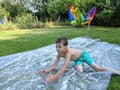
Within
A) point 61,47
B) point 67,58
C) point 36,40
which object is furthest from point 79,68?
point 36,40

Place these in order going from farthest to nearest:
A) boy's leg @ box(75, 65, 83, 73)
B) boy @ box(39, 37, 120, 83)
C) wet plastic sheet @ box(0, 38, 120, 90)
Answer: boy's leg @ box(75, 65, 83, 73) → boy @ box(39, 37, 120, 83) → wet plastic sheet @ box(0, 38, 120, 90)

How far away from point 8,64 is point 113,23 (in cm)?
1351

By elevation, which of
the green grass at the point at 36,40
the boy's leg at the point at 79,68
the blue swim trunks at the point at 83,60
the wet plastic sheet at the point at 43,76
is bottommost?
the green grass at the point at 36,40

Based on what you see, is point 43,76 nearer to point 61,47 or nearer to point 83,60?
point 61,47

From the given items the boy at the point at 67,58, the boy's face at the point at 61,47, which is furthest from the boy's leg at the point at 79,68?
the boy's face at the point at 61,47

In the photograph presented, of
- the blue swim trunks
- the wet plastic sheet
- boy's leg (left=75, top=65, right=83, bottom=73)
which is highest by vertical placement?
the blue swim trunks

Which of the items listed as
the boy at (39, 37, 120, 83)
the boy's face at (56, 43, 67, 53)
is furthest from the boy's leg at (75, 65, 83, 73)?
the boy's face at (56, 43, 67, 53)

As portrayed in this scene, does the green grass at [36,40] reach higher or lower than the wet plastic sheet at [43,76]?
lower

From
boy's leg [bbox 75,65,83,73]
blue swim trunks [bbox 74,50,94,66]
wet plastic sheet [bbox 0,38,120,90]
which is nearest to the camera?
wet plastic sheet [bbox 0,38,120,90]

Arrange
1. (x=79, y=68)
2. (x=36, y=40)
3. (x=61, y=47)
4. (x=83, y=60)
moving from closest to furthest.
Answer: (x=61, y=47) < (x=79, y=68) < (x=83, y=60) < (x=36, y=40)

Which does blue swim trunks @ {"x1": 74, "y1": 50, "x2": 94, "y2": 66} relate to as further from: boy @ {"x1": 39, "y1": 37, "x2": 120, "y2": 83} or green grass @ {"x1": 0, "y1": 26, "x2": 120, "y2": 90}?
green grass @ {"x1": 0, "y1": 26, "x2": 120, "y2": 90}

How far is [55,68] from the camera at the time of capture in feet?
11.5

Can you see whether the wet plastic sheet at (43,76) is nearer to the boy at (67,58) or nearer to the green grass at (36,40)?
the boy at (67,58)

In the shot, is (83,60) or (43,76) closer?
(43,76)
